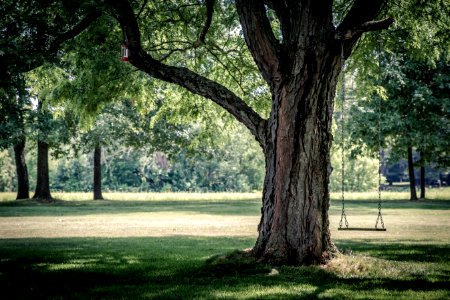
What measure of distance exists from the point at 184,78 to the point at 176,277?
14.1 ft

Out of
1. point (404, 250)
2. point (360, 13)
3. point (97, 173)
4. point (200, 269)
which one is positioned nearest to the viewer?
point (200, 269)

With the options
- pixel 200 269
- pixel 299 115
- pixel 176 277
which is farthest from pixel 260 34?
pixel 176 277

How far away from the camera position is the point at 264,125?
10.3 meters

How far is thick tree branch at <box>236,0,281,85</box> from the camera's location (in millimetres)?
9969

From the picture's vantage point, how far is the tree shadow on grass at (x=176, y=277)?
24.2 feet

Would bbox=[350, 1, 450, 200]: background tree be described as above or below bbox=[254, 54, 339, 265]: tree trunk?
above

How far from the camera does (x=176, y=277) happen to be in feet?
28.9

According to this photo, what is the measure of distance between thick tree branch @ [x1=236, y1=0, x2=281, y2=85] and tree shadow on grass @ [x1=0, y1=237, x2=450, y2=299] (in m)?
3.92

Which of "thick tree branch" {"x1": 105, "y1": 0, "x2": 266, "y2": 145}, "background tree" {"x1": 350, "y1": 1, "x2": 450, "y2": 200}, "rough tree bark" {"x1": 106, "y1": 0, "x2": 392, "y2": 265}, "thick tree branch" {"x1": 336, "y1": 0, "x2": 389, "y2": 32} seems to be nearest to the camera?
"rough tree bark" {"x1": 106, "y1": 0, "x2": 392, "y2": 265}

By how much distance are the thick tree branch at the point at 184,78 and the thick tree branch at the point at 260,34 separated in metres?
0.89

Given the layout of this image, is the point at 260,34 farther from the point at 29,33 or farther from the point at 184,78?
the point at 29,33

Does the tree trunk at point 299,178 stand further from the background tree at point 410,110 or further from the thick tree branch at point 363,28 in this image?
the background tree at point 410,110

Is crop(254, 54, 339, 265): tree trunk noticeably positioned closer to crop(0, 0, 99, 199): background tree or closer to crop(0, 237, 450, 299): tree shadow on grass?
crop(0, 237, 450, 299): tree shadow on grass

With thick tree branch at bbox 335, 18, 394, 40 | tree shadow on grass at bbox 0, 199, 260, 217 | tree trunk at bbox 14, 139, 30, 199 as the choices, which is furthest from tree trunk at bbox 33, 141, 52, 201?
thick tree branch at bbox 335, 18, 394, 40
